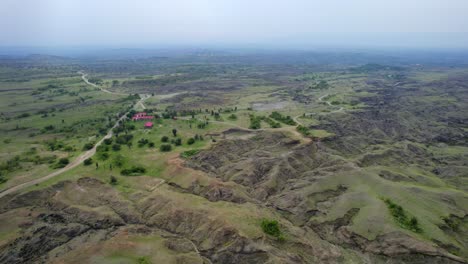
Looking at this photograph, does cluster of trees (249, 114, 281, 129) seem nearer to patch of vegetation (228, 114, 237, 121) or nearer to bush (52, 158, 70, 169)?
patch of vegetation (228, 114, 237, 121)

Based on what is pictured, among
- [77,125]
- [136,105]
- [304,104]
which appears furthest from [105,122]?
[304,104]

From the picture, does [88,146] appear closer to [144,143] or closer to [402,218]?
[144,143]

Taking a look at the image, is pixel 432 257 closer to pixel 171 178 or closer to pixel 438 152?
pixel 171 178

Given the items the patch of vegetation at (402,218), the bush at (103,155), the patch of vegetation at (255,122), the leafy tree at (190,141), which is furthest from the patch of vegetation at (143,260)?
the patch of vegetation at (255,122)

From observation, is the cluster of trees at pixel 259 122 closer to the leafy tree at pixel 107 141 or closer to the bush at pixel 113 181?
the leafy tree at pixel 107 141

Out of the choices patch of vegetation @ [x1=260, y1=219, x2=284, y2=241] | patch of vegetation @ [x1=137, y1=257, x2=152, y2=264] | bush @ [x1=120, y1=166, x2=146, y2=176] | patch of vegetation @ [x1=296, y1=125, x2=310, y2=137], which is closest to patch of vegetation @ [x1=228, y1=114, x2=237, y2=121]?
patch of vegetation @ [x1=296, y1=125, x2=310, y2=137]
